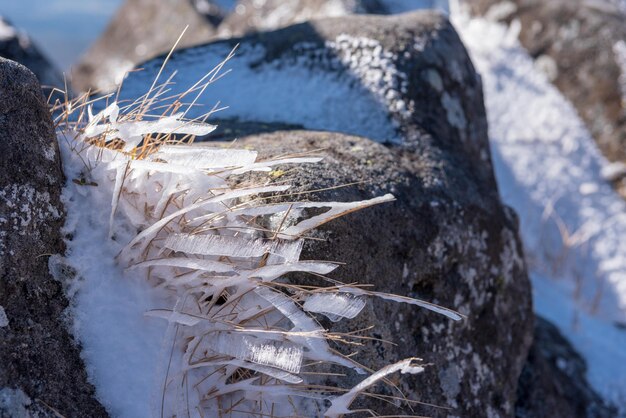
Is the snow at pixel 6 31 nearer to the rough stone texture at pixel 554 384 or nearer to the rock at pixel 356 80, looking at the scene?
the rock at pixel 356 80

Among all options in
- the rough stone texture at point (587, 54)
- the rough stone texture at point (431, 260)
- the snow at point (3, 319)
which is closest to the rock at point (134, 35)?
the rough stone texture at point (587, 54)

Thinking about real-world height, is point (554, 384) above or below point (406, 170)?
below

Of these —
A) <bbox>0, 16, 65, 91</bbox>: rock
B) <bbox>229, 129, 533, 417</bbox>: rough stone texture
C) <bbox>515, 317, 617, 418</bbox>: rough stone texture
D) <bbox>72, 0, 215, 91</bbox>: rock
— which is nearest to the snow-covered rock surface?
<bbox>229, 129, 533, 417</bbox>: rough stone texture

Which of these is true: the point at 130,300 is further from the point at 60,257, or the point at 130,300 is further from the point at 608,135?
the point at 608,135

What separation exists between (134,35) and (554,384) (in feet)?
19.1

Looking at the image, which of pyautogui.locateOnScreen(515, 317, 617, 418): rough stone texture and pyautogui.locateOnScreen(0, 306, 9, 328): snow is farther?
pyautogui.locateOnScreen(515, 317, 617, 418): rough stone texture

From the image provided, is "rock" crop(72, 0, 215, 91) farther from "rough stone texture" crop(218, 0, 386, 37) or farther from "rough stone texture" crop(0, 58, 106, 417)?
"rough stone texture" crop(0, 58, 106, 417)

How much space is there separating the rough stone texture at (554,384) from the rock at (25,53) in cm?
267

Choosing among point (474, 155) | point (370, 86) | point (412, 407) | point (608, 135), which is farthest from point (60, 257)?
point (608, 135)

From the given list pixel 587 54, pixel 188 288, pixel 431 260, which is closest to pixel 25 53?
pixel 431 260

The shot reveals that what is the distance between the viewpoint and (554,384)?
250 centimetres

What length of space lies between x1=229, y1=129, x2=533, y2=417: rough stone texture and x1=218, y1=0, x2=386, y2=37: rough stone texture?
2.65 m

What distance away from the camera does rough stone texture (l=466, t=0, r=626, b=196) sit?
5.40m

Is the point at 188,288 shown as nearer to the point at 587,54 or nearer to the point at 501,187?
the point at 501,187
